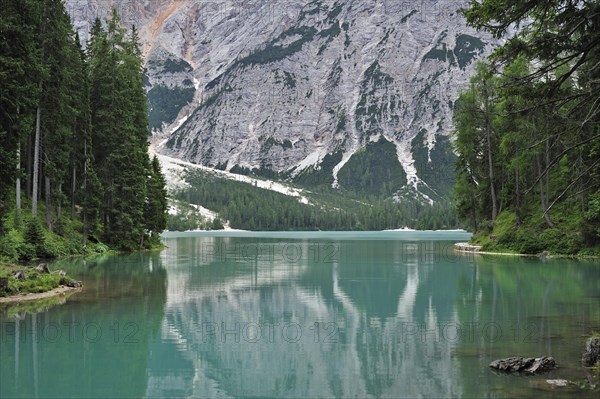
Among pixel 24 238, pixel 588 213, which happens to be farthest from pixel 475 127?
pixel 24 238

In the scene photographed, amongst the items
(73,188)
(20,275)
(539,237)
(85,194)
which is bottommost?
(20,275)

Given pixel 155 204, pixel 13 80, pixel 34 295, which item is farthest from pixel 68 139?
pixel 34 295

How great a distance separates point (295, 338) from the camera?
19422mm

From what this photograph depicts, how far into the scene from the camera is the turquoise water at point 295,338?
1372cm

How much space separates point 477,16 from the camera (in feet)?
46.6

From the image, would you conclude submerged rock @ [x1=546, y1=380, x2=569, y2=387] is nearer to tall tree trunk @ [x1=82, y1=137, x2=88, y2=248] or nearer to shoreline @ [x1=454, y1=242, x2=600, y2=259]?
shoreline @ [x1=454, y1=242, x2=600, y2=259]

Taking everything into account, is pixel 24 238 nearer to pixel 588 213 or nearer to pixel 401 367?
pixel 401 367

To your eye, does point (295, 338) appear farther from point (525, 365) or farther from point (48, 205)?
point (48, 205)

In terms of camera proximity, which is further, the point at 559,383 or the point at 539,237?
the point at 539,237

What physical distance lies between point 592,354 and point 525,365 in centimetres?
188

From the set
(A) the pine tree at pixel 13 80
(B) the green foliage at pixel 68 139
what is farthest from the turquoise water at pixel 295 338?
(B) the green foliage at pixel 68 139

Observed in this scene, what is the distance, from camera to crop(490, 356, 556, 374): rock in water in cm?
1397

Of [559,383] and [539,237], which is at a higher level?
[539,237]

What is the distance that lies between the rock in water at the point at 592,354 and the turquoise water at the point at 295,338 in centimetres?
28
